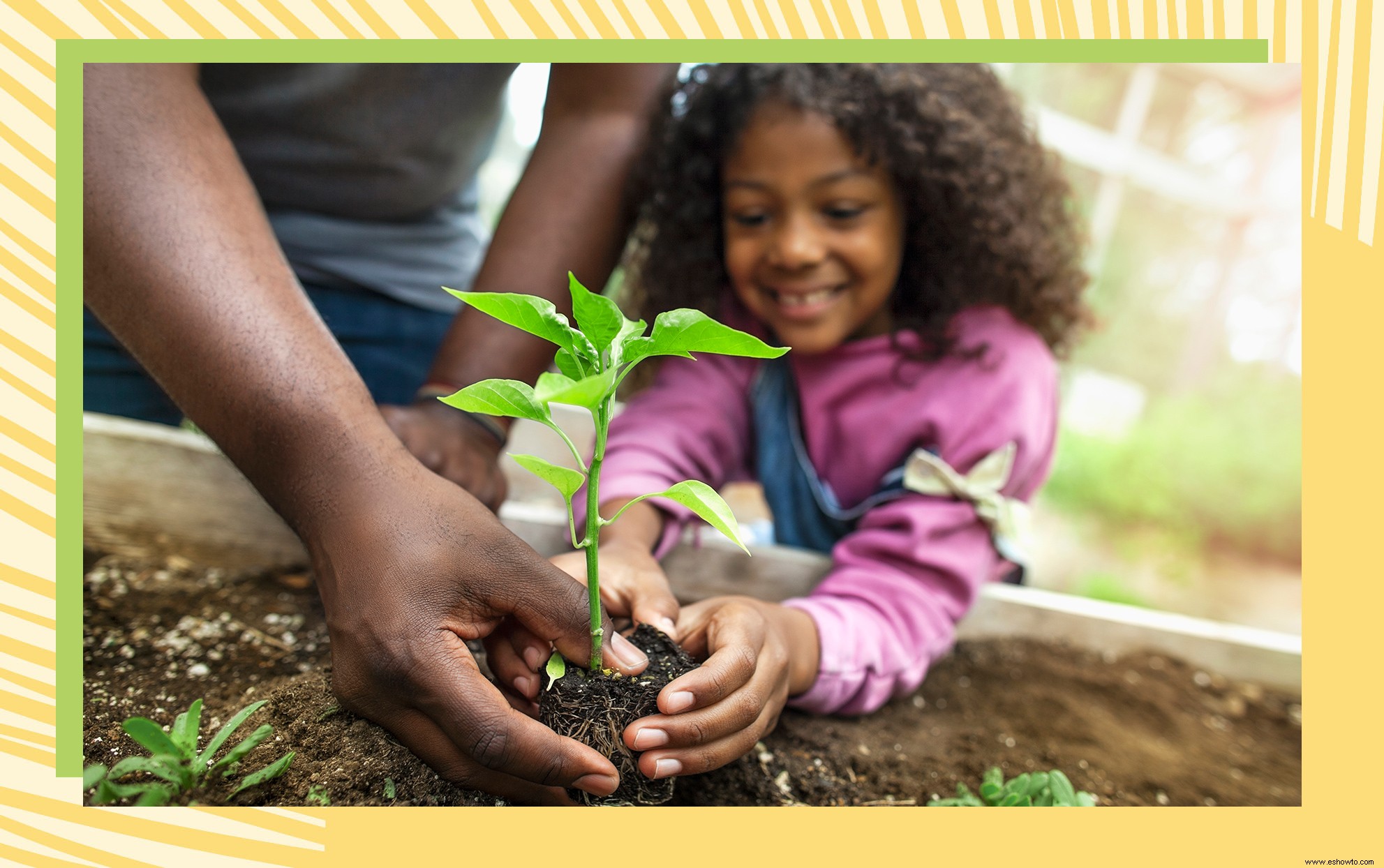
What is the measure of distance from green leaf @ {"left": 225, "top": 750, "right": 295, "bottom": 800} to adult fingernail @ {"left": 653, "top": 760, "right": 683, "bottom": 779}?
466mm

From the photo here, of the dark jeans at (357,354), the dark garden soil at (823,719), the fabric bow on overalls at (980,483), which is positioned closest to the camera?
the dark garden soil at (823,719)

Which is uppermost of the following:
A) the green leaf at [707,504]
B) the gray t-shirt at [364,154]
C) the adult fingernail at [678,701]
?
the gray t-shirt at [364,154]

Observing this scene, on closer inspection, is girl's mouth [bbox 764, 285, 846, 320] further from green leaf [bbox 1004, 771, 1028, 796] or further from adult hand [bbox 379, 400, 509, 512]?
green leaf [bbox 1004, 771, 1028, 796]

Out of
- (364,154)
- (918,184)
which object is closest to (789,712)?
(918,184)

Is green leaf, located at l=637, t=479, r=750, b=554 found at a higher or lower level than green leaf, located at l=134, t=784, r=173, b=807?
higher

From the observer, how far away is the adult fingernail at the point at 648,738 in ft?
3.48

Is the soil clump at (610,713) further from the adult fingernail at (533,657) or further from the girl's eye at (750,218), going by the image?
the girl's eye at (750,218)

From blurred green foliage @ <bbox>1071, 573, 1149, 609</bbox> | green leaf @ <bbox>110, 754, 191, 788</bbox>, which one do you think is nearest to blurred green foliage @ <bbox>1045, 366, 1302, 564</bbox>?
blurred green foliage @ <bbox>1071, 573, 1149, 609</bbox>

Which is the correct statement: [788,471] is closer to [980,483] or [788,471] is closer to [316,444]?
[980,483]

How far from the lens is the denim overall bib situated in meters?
2.17

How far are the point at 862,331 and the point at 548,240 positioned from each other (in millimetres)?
865

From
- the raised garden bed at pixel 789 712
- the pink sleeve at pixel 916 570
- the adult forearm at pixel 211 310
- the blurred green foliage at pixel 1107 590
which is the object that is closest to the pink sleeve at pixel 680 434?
the raised garden bed at pixel 789 712

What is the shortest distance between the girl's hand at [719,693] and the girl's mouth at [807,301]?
2.77ft

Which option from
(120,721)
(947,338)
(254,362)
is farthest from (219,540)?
(947,338)
